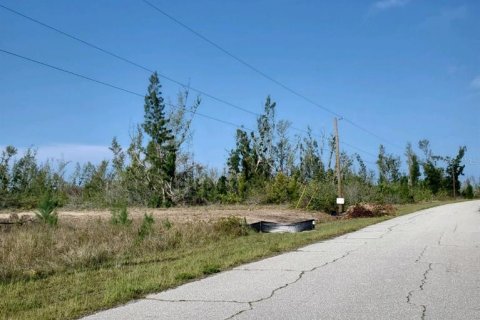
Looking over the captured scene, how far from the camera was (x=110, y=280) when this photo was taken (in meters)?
9.86

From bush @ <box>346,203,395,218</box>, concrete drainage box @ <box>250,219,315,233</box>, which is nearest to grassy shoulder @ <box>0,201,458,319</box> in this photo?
concrete drainage box @ <box>250,219,315,233</box>

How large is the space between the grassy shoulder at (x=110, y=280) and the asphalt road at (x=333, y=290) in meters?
0.46

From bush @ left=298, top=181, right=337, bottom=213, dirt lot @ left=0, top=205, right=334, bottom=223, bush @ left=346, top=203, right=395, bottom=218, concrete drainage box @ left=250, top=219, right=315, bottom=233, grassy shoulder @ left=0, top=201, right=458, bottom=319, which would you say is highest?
bush @ left=298, top=181, right=337, bottom=213

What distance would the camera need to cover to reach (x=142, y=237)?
1645 cm

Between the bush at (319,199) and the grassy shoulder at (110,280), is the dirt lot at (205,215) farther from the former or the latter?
the grassy shoulder at (110,280)

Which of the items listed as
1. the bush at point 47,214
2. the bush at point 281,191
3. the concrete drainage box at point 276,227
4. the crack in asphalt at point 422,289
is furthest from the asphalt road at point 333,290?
the bush at point 281,191

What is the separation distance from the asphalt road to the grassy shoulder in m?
0.46

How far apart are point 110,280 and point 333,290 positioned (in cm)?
451

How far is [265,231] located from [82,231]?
383 inches

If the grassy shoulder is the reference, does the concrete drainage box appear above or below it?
above

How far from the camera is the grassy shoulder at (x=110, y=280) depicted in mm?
7543

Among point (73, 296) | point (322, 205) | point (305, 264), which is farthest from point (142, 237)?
point (322, 205)

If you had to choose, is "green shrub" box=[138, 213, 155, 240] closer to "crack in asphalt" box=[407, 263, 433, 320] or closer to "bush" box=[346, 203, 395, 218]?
"crack in asphalt" box=[407, 263, 433, 320]

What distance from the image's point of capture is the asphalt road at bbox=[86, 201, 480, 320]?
22.6 feet
